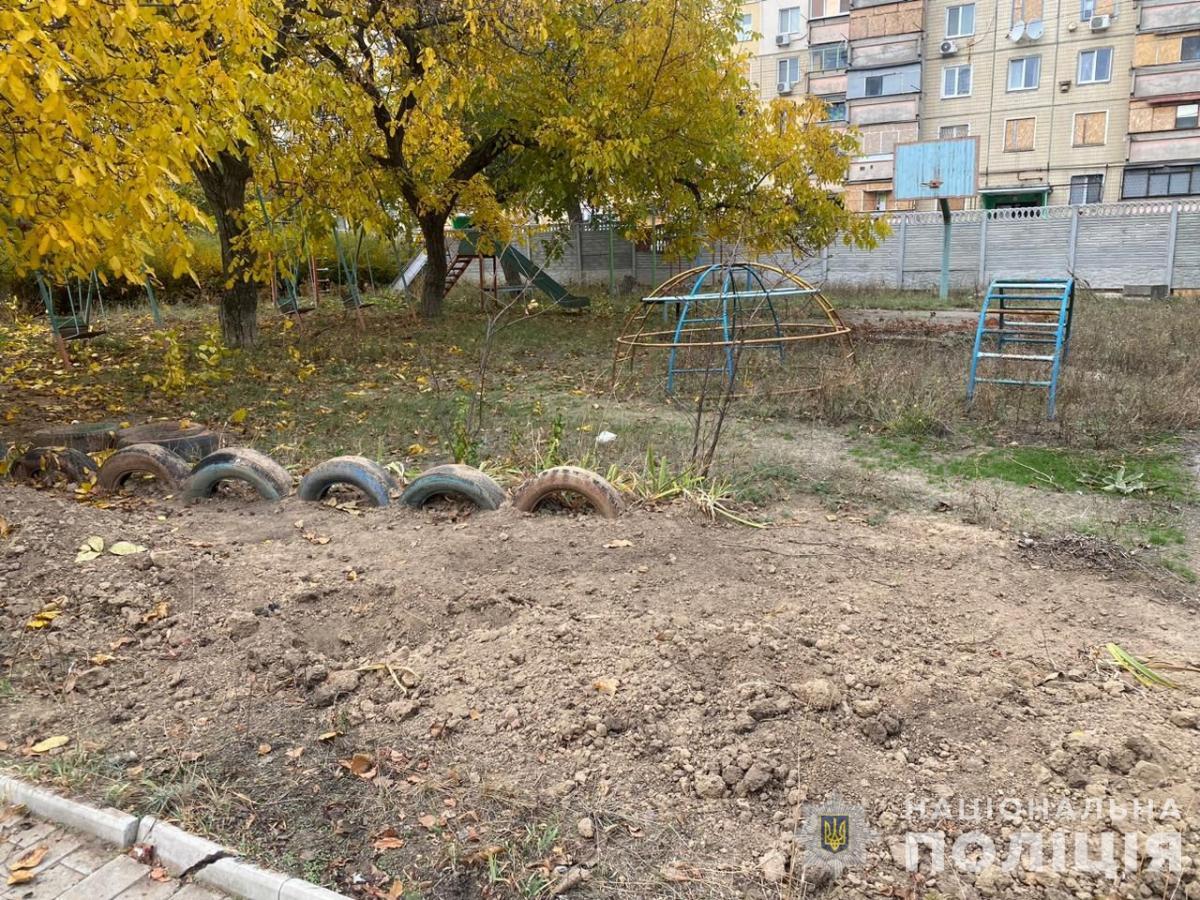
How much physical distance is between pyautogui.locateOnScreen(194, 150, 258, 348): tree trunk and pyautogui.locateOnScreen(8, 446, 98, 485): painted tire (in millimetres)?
4784

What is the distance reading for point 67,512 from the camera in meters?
4.38

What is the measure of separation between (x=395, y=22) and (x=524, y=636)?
839cm

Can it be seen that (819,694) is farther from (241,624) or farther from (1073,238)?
(1073,238)

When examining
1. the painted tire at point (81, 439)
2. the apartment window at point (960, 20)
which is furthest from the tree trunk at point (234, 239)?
the apartment window at point (960, 20)

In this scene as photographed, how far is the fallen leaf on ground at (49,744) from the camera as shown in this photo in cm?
268

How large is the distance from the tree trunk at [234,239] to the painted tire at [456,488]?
640cm

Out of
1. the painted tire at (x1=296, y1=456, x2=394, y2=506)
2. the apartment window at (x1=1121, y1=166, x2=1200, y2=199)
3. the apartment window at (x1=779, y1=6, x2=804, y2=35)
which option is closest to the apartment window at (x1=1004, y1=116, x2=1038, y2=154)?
the apartment window at (x1=1121, y1=166, x2=1200, y2=199)

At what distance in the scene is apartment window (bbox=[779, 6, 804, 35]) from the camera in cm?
3838

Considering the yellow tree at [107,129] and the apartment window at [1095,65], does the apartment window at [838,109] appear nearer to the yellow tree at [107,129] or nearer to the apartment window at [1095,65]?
the apartment window at [1095,65]

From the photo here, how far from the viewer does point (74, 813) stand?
238cm

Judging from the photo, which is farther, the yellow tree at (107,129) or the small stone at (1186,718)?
the yellow tree at (107,129)

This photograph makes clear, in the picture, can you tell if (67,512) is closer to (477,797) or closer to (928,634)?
(477,797)

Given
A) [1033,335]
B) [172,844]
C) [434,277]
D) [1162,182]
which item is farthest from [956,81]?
[172,844]

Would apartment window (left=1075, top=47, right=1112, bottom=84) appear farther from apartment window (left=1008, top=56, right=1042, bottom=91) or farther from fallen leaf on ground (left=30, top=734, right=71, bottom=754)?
fallen leaf on ground (left=30, top=734, right=71, bottom=754)
